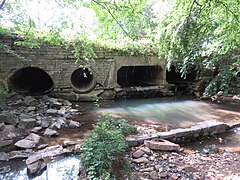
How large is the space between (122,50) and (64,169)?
22.8 feet

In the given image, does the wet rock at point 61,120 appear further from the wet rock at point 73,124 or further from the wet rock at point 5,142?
the wet rock at point 5,142

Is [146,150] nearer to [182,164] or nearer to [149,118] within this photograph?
[182,164]

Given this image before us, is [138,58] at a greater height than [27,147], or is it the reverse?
[138,58]

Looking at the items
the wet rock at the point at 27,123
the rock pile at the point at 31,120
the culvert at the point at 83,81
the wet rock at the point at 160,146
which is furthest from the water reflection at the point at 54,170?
the culvert at the point at 83,81

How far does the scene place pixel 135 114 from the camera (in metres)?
7.36

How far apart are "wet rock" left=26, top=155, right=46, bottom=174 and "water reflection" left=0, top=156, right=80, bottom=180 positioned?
0.31 ft

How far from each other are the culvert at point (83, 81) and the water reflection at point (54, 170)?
502 cm

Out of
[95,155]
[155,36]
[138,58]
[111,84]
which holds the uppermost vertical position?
[155,36]

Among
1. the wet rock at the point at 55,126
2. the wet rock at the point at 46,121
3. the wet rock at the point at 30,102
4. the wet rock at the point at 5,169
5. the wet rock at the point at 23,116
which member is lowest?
the wet rock at the point at 5,169

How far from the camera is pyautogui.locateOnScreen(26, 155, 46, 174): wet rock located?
328 cm

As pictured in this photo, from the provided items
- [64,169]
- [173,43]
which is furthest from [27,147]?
[173,43]

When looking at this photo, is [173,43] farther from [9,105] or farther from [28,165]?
[9,105]

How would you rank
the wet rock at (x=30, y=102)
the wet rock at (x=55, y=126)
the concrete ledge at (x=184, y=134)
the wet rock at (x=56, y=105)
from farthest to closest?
the wet rock at (x=56, y=105)
the wet rock at (x=30, y=102)
the wet rock at (x=55, y=126)
the concrete ledge at (x=184, y=134)

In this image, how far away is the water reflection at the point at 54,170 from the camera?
317 centimetres
